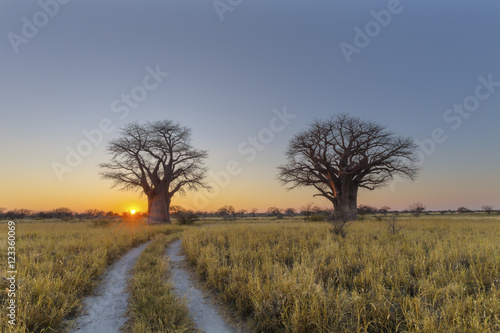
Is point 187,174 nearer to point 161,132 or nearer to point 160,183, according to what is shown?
point 160,183

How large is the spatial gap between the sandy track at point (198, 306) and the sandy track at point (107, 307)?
1166 mm

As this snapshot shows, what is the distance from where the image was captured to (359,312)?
11.3 ft

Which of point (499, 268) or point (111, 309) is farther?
→ point (499, 268)

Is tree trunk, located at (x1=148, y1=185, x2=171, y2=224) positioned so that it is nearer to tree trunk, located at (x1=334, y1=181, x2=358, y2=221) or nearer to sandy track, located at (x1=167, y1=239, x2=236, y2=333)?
tree trunk, located at (x1=334, y1=181, x2=358, y2=221)

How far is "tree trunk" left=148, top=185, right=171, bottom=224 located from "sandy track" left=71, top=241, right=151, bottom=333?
20833mm

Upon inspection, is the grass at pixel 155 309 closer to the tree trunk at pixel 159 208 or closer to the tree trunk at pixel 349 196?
the tree trunk at pixel 349 196

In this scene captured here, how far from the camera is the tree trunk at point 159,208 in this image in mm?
26766

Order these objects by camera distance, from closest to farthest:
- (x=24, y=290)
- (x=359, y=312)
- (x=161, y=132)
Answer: (x=359, y=312) < (x=24, y=290) < (x=161, y=132)

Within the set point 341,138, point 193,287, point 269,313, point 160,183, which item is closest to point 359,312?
point 269,313

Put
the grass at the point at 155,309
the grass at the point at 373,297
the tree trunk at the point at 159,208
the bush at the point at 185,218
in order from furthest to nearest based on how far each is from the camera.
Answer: the bush at the point at 185,218 < the tree trunk at the point at 159,208 < the grass at the point at 155,309 < the grass at the point at 373,297

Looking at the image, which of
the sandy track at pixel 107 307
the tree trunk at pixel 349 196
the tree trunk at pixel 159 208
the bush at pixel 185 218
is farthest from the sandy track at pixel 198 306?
the bush at pixel 185 218

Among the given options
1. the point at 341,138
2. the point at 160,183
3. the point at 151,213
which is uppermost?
the point at 341,138

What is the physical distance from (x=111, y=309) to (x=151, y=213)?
2414 centimetres

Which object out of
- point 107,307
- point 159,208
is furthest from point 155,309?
point 159,208
